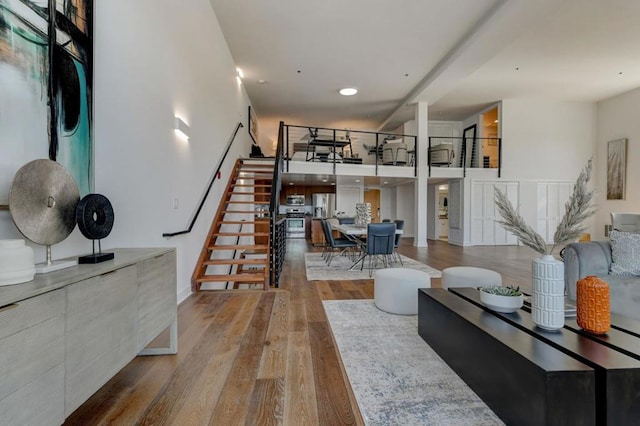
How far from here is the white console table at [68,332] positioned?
0.97 m

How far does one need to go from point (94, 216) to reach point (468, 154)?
11479 millimetres

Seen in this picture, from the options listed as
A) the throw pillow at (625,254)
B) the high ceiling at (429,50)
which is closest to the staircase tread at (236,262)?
the throw pillow at (625,254)

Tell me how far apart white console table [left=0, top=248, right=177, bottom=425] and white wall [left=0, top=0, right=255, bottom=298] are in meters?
0.48

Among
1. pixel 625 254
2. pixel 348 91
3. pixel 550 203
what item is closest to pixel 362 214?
pixel 348 91

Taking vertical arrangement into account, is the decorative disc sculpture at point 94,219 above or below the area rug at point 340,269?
above

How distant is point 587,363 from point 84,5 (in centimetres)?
351

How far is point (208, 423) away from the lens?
59.9 inches

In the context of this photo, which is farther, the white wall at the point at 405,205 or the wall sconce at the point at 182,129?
the white wall at the point at 405,205

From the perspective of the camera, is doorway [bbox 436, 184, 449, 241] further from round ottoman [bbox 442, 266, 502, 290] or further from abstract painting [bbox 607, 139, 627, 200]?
round ottoman [bbox 442, 266, 502, 290]

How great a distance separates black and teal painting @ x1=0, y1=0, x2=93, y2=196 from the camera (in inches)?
55.8

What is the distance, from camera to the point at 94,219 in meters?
1.65

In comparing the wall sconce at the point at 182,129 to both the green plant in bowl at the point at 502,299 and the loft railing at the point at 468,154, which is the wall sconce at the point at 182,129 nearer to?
the green plant in bowl at the point at 502,299

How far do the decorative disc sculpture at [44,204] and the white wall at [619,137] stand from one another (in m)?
10.0

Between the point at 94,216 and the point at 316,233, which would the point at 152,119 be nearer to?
the point at 94,216
